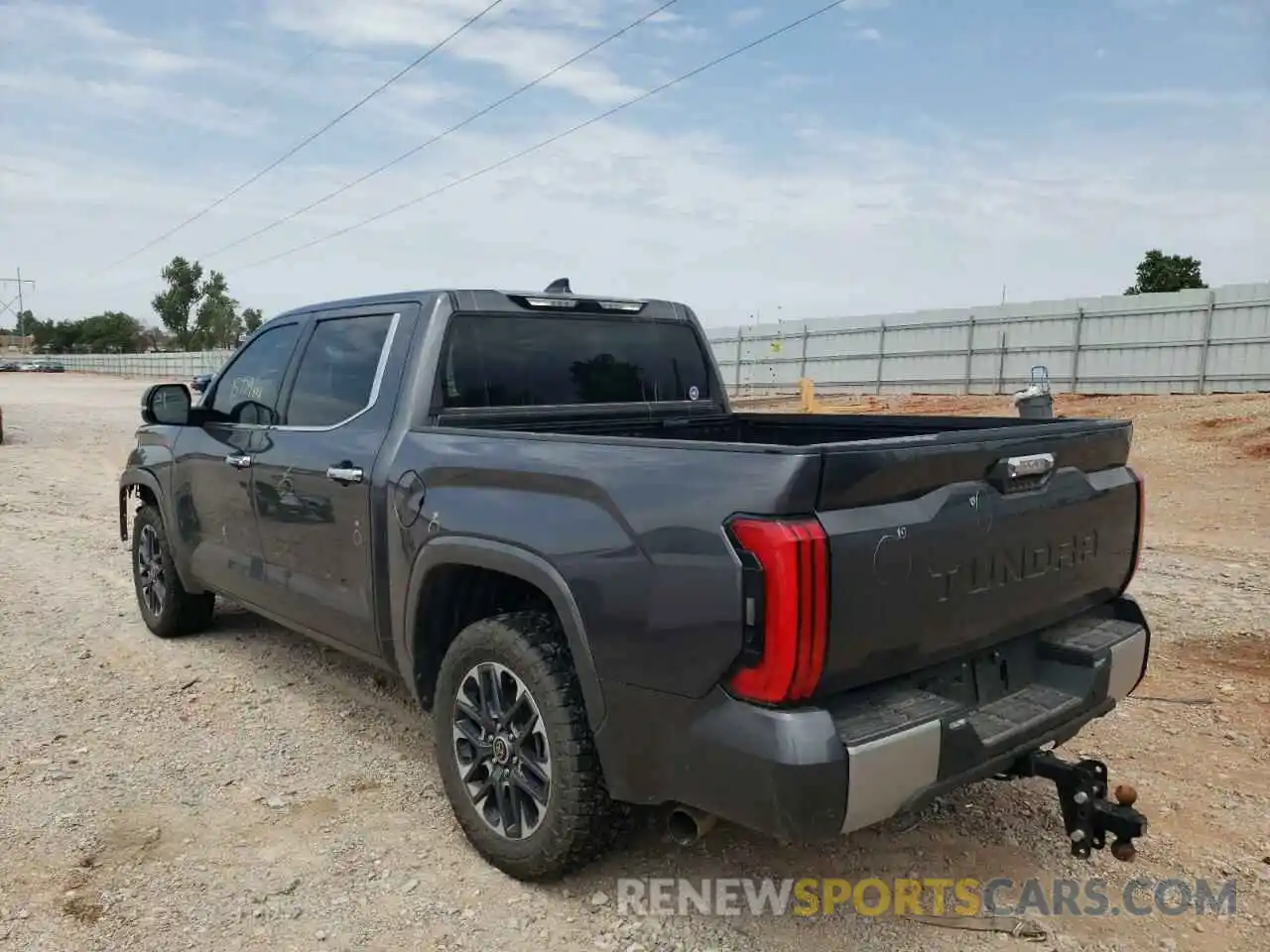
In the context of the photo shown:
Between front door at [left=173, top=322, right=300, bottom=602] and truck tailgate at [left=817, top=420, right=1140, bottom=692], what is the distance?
296 cm

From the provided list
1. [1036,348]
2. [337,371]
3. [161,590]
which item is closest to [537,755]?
[337,371]

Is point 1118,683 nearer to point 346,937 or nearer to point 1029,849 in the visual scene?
point 1029,849

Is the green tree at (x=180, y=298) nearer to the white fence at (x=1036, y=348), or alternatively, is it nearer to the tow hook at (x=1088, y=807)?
the white fence at (x=1036, y=348)

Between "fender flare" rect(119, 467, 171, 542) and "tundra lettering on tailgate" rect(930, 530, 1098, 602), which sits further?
"fender flare" rect(119, 467, 171, 542)

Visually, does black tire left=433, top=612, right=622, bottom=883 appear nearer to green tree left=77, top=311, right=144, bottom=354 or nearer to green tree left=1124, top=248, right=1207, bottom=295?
green tree left=1124, top=248, right=1207, bottom=295

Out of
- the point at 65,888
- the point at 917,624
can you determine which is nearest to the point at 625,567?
the point at 917,624

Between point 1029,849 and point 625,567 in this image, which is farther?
point 1029,849

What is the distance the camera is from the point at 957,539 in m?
2.53

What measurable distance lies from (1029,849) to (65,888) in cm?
307

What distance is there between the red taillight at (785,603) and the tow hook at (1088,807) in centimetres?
94

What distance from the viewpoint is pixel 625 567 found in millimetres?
2557

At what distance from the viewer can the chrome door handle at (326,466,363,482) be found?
3.66m

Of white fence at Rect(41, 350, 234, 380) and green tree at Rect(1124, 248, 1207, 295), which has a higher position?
green tree at Rect(1124, 248, 1207, 295)

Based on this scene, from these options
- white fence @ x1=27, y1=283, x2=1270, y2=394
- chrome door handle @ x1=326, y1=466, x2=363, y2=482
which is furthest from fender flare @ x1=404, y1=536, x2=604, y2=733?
white fence @ x1=27, y1=283, x2=1270, y2=394
